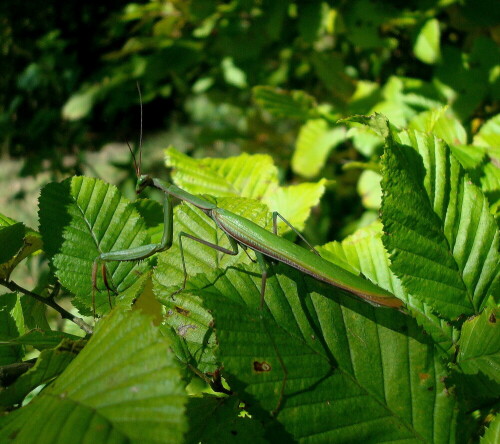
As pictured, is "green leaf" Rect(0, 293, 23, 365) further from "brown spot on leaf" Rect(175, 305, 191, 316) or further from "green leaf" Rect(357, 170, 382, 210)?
"green leaf" Rect(357, 170, 382, 210)

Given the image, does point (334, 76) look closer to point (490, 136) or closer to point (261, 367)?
point (490, 136)

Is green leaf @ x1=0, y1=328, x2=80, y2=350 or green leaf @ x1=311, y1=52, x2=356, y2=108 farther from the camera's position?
green leaf @ x1=311, y1=52, x2=356, y2=108

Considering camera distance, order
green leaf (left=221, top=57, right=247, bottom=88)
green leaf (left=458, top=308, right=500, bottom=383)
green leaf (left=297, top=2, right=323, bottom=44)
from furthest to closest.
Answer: green leaf (left=221, top=57, right=247, bottom=88) → green leaf (left=297, top=2, right=323, bottom=44) → green leaf (left=458, top=308, right=500, bottom=383)

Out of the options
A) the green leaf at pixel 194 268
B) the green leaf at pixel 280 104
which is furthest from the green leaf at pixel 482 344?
the green leaf at pixel 280 104

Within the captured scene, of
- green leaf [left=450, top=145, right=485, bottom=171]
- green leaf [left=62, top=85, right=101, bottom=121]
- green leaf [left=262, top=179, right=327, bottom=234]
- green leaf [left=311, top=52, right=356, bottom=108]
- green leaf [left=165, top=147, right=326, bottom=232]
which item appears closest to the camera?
green leaf [left=450, top=145, right=485, bottom=171]

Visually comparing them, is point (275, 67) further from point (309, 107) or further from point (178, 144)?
point (178, 144)

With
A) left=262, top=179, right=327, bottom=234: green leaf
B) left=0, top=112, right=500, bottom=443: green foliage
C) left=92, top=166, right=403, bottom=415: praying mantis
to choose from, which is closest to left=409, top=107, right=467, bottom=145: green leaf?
left=262, top=179, right=327, bottom=234: green leaf

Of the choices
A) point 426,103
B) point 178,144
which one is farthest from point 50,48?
point 426,103
